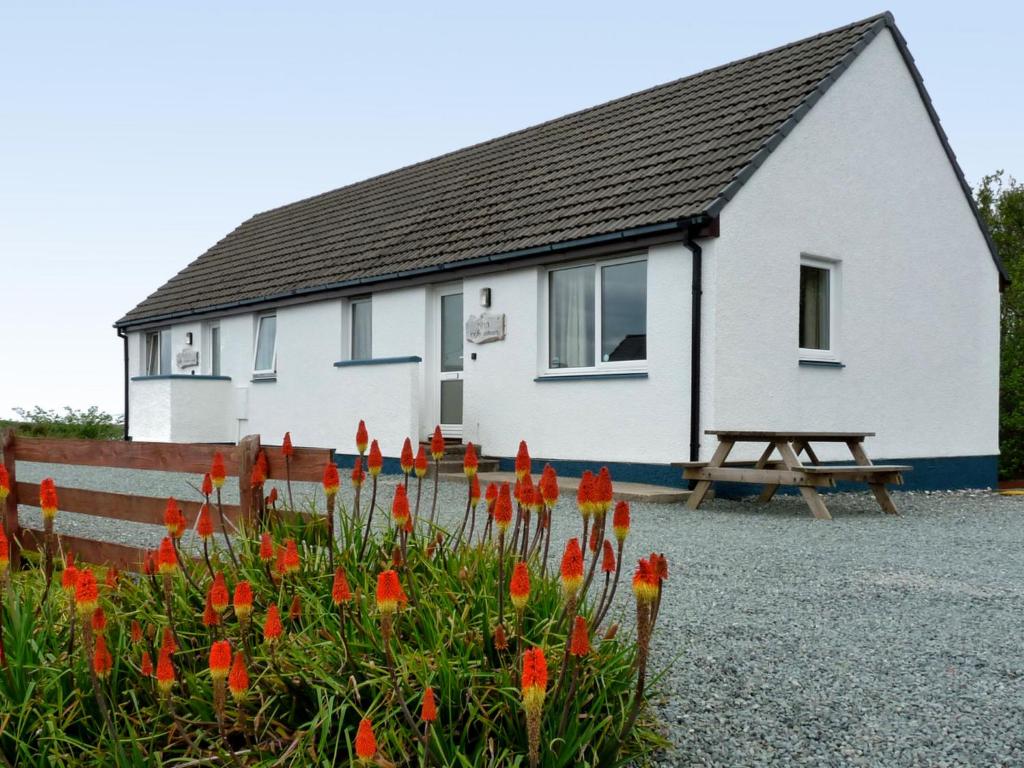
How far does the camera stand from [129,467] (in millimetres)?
5719

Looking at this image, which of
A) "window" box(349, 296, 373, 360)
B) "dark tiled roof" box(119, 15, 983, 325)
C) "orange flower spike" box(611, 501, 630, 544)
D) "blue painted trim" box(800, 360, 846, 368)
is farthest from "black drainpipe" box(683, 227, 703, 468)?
"orange flower spike" box(611, 501, 630, 544)

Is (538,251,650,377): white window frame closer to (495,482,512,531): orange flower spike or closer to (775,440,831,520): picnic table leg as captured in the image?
(775,440,831,520): picnic table leg

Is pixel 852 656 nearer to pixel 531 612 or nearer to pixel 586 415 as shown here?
pixel 531 612

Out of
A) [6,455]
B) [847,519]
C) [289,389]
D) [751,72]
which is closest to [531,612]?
[6,455]

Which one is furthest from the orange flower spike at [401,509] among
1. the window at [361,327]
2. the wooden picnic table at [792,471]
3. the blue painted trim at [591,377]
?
the window at [361,327]

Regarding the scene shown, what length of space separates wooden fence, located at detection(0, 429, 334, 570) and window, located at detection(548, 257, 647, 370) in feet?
22.5

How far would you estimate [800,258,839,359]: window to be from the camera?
12.3 m

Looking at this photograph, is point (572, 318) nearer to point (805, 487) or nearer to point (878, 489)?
point (805, 487)

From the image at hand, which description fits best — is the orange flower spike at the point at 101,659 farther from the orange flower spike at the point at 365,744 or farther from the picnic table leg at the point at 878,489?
the picnic table leg at the point at 878,489

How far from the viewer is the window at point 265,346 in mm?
18094

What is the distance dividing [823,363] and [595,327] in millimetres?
2981

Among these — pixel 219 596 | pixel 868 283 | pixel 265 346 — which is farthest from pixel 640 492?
pixel 265 346

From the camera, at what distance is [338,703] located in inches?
120

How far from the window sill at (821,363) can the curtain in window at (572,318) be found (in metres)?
2.69
